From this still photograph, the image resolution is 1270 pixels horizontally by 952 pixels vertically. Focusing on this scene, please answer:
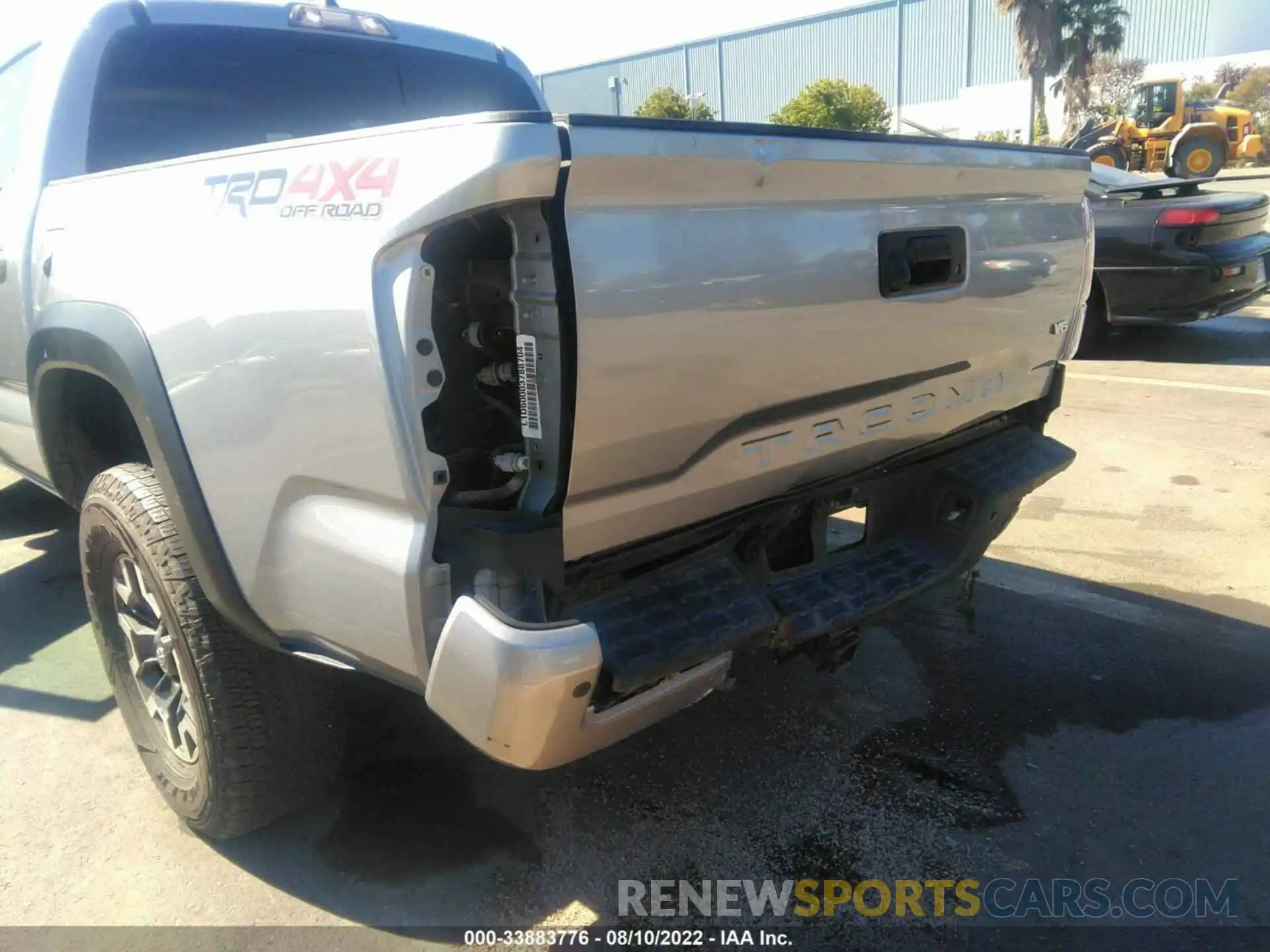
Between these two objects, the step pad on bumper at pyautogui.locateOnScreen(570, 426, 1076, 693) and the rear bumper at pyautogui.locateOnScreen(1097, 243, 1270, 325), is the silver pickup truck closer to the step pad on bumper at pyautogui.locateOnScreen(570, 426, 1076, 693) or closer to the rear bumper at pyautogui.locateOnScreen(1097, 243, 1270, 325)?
the step pad on bumper at pyautogui.locateOnScreen(570, 426, 1076, 693)

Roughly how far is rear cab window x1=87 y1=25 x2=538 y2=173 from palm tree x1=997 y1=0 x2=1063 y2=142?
37.6 meters

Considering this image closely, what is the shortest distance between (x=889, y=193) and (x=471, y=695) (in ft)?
4.90

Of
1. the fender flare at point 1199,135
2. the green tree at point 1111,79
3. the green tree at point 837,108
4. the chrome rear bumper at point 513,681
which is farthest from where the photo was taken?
the green tree at point 1111,79

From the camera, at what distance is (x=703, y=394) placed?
6.56 ft

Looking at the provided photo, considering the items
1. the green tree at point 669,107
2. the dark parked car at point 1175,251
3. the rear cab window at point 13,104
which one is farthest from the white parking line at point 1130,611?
the green tree at point 669,107

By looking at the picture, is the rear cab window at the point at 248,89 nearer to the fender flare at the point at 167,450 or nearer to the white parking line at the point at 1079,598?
the fender flare at the point at 167,450

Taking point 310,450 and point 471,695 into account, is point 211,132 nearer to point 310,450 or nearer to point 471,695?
point 310,450

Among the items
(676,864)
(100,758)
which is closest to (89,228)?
(100,758)

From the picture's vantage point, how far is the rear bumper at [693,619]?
1.73m

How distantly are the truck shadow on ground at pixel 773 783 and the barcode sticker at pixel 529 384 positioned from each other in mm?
1285

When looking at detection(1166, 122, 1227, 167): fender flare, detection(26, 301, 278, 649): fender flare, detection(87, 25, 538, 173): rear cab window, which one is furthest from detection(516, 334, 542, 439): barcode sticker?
detection(1166, 122, 1227, 167): fender flare

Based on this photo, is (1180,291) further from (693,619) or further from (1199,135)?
(1199,135)

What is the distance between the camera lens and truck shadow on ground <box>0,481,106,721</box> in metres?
3.46

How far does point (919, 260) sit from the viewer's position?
7.86ft
